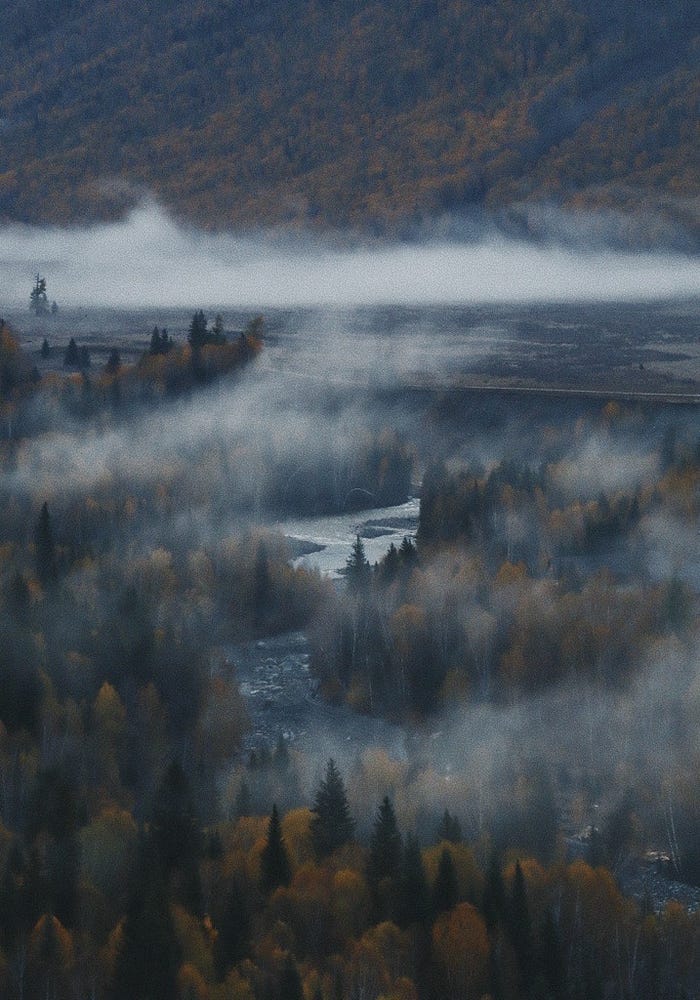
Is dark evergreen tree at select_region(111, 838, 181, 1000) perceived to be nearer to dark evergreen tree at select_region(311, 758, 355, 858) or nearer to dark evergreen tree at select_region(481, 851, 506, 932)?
dark evergreen tree at select_region(311, 758, 355, 858)

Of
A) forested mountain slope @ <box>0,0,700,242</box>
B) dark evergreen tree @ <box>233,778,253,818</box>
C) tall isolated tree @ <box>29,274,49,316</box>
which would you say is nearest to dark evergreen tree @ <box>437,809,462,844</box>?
dark evergreen tree @ <box>233,778,253,818</box>

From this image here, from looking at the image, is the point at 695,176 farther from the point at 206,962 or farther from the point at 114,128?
the point at 206,962

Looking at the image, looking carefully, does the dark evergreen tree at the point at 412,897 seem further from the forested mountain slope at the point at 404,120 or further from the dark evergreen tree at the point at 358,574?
the forested mountain slope at the point at 404,120

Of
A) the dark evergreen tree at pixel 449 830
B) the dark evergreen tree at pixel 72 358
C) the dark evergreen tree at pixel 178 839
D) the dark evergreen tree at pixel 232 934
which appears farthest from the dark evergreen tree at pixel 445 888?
the dark evergreen tree at pixel 72 358

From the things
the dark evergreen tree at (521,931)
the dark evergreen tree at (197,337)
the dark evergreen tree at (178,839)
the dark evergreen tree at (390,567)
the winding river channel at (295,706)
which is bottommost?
the winding river channel at (295,706)

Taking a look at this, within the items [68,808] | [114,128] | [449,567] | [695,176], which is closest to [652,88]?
[695,176]
